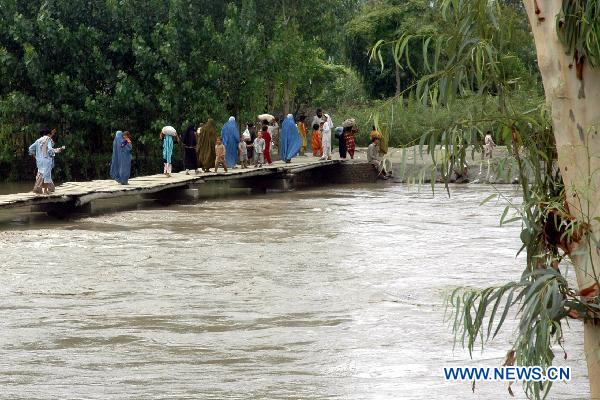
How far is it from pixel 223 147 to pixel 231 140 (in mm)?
1938

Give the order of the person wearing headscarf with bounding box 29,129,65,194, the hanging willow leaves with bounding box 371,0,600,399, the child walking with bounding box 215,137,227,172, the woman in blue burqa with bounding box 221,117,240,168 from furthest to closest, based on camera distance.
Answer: the woman in blue burqa with bounding box 221,117,240,168
the child walking with bounding box 215,137,227,172
the person wearing headscarf with bounding box 29,129,65,194
the hanging willow leaves with bounding box 371,0,600,399

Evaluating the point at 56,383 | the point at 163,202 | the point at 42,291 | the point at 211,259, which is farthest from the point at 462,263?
the point at 163,202

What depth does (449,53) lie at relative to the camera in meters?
4.06

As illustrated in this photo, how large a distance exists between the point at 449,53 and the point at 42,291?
30.6 feet

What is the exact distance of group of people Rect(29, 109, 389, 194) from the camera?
1983 centimetres

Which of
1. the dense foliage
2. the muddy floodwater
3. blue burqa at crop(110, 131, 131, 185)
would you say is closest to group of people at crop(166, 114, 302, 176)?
the dense foliage

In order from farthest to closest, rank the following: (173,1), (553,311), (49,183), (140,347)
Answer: (173,1) < (49,183) < (140,347) < (553,311)

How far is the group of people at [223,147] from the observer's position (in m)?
19.8

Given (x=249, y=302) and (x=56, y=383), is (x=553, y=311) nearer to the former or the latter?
(x=56, y=383)

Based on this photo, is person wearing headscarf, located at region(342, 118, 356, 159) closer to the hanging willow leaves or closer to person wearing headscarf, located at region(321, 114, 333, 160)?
person wearing headscarf, located at region(321, 114, 333, 160)

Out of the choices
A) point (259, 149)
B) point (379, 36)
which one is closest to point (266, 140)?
point (259, 149)

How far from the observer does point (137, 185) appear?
21.9m

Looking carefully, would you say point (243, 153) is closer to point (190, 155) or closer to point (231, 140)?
point (231, 140)

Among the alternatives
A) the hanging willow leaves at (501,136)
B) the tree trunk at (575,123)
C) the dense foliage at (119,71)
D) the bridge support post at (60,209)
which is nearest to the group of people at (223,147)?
the bridge support post at (60,209)
